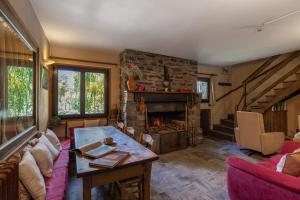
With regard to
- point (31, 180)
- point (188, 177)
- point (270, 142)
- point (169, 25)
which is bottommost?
point (188, 177)

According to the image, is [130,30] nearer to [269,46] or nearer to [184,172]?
[184,172]

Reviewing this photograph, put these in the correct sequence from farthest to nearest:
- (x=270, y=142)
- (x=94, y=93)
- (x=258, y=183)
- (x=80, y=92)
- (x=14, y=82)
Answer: (x=94, y=93) → (x=80, y=92) → (x=270, y=142) → (x=14, y=82) → (x=258, y=183)

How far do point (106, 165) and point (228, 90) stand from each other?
6273mm

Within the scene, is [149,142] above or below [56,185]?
above

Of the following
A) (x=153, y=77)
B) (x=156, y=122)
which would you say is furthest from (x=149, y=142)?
(x=153, y=77)

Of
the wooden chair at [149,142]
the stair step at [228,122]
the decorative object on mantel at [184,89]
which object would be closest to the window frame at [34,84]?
the wooden chair at [149,142]

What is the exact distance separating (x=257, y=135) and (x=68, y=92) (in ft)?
14.8

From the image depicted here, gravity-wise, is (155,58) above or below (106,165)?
above

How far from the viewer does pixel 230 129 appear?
17.9 feet

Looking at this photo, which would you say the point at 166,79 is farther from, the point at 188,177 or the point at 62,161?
the point at 62,161

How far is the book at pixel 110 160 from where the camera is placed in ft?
4.73

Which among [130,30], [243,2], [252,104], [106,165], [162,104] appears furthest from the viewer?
[252,104]

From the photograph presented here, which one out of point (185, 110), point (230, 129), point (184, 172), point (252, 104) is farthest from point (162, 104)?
point (252, 104)

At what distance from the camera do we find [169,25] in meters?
2.76
